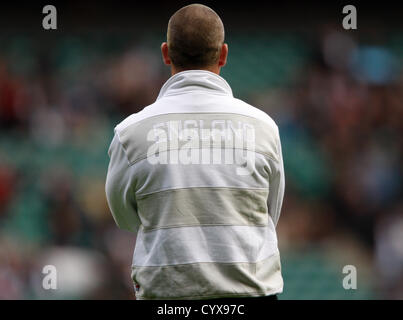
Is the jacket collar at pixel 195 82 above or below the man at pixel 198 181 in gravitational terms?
above

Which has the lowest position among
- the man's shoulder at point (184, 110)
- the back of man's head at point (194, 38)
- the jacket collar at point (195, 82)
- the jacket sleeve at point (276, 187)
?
the jacket sleeve at point (276, 187)

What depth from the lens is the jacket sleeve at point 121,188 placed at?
2.28 m

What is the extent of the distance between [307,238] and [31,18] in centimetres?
305

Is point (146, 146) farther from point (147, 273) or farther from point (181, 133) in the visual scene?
point (147, 273)

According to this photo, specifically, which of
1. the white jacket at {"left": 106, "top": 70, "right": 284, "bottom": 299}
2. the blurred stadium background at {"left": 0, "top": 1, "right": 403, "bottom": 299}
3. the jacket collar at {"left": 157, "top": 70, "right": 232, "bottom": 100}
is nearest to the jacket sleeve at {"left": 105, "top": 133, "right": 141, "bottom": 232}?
the white jacket at {"left": 106, "top": 70, "right": 284, "bottom": 299}

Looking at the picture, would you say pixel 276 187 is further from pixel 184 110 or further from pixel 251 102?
pixel 251 102

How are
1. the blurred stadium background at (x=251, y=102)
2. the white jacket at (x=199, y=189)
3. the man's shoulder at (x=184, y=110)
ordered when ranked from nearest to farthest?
1. the white jacket at (x=199, y=189)
2. the man's shoulder at (x=184, y=110)
3. the blurred stadium background at (x=251, y=102)

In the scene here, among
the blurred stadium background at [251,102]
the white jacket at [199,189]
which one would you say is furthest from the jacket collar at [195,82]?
the blurred stadium background at [251,102]

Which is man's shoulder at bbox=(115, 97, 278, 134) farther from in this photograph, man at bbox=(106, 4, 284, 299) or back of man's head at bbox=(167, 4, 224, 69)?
back of man's head at bbox=(167, 4, 224, 69)

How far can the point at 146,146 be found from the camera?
222cm

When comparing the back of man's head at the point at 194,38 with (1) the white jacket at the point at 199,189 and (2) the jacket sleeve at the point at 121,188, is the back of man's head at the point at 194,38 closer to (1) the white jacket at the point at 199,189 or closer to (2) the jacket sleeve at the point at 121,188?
(1) the white jacket at the point at 199,189

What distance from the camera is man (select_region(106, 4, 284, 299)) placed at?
2.14 metres

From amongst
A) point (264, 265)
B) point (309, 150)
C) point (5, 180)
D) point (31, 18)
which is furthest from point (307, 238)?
point (264, 265)

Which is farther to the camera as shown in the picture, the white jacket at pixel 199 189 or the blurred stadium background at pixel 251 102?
the blurred stadium background at pixel 251 102
